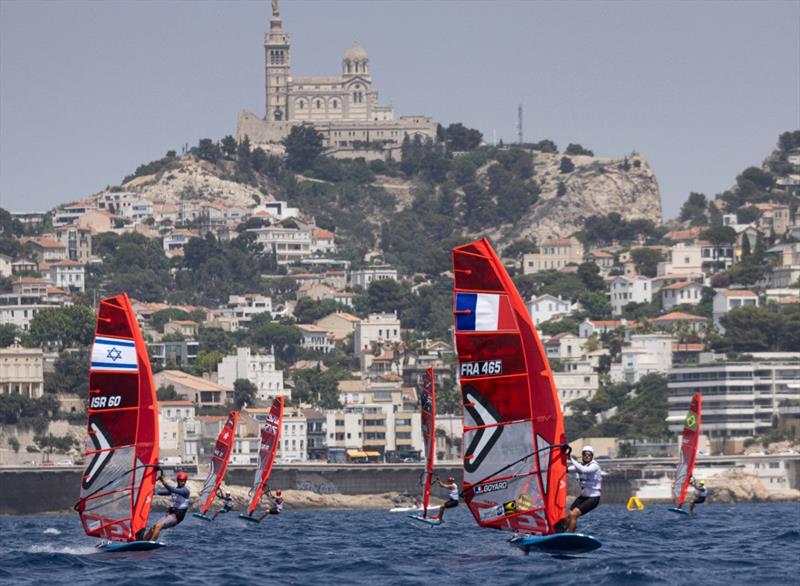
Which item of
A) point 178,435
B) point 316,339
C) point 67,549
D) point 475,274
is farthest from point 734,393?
point 475,274

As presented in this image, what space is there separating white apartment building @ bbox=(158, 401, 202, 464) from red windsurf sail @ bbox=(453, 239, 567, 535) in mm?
99553

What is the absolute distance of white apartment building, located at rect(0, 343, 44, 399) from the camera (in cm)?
15550

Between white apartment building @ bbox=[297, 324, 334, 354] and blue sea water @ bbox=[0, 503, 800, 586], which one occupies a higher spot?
white apartment building @ bbox=[297, 324, 334, 354]

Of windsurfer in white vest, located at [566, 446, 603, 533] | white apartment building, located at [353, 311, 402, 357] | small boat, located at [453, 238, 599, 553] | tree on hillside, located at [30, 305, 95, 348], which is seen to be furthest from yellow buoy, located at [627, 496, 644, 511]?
windsurfer in white vest, located at [566, 446, 603, 533]

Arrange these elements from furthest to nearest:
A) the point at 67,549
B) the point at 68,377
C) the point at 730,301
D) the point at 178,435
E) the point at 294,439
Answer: the point at 730,301, the point at 68,377, the point at 294,439, the point at 178,435, the point at 67,549

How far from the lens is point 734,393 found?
477ft

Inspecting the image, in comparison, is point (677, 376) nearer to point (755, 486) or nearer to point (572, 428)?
point (572, 428)

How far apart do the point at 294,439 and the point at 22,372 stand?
2268cm

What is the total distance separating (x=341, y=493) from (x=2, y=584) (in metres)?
87.9

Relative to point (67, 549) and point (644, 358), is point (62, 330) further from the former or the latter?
point (67, 549)

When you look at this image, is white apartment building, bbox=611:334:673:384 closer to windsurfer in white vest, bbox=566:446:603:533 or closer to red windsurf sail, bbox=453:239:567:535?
red windsurf sail, bbox=453:239:567:535

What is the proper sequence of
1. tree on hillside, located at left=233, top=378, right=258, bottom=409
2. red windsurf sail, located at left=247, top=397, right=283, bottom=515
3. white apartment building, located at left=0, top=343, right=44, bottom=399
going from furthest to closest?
tree on hillside, located at left=233, top=378, right=258, bottom=409 → white apartment building, located at left=0, top=343, right=44, bottom=399 → red windsurf sail, located at left=247, top=397, right=283, bottom=515

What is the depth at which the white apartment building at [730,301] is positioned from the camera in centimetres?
18612

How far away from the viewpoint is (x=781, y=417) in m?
147
